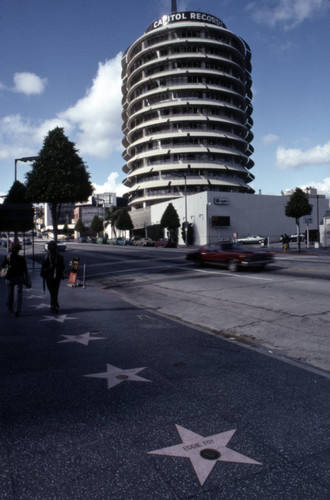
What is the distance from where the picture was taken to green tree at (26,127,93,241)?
119 ft

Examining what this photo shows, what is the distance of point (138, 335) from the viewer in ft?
22.4

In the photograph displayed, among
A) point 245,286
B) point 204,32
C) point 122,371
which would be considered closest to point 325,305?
point 245,286

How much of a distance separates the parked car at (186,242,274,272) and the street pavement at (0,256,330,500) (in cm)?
1204

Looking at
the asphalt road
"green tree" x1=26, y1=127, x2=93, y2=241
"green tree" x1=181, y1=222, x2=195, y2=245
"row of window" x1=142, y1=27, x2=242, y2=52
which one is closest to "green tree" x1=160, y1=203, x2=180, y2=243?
"green tree" x1=181, y1=222, x2=195, y2=245

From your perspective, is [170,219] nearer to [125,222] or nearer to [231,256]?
[125,222]

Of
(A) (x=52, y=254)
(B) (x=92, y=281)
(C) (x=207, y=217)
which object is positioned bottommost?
(B) (x=92, y=281)

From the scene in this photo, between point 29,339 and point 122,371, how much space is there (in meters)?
2.64

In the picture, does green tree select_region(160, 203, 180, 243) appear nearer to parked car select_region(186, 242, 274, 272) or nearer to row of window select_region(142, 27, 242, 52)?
row of window select_region(142, 27, 242, 52)

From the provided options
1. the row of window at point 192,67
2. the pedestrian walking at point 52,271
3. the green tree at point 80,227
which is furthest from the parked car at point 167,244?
the green tree at point 80,227

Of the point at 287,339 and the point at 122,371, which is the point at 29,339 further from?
the point at 287,339

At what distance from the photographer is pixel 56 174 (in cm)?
3628

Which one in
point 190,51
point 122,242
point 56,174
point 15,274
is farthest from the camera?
point 190,51

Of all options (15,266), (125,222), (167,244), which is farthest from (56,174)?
(125,222)

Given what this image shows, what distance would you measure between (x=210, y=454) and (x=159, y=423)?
65 centimetres
